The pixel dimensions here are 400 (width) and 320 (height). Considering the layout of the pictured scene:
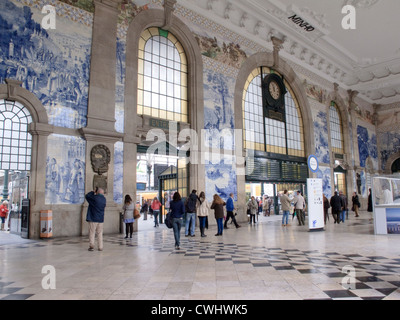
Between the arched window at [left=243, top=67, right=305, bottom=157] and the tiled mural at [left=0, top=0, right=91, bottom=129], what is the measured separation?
9.06 meters

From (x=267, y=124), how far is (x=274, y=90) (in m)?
2.48

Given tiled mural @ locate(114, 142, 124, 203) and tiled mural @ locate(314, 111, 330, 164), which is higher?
tiled mural @ locate(314, 111, 330, 164)

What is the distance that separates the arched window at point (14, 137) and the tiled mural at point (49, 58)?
2.31 ft

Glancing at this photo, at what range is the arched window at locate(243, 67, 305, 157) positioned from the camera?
17672 mm

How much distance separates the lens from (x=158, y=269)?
5.28 m

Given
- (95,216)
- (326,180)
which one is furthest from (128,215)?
(326,180)

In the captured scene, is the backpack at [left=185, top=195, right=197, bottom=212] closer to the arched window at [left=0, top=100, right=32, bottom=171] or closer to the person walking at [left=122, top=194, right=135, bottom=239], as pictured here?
the person walking at [left=122, top=194, right=135, bottom=239]

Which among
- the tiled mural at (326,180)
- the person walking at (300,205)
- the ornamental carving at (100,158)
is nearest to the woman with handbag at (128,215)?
the ornamental carving at (100,158)

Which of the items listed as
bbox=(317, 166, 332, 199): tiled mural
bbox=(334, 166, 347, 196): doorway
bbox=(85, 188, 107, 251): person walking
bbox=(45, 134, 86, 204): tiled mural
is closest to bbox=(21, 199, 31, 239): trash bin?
bbox=(45, 134, 86, 204): tiled mural

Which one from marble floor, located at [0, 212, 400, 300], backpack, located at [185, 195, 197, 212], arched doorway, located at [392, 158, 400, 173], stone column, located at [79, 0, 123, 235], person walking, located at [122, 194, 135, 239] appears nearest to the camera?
marble floor, located at [0, 212, 400, 300]

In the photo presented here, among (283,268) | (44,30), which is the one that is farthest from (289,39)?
(283,268)

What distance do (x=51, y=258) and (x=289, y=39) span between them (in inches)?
726

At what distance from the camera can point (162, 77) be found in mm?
13930
